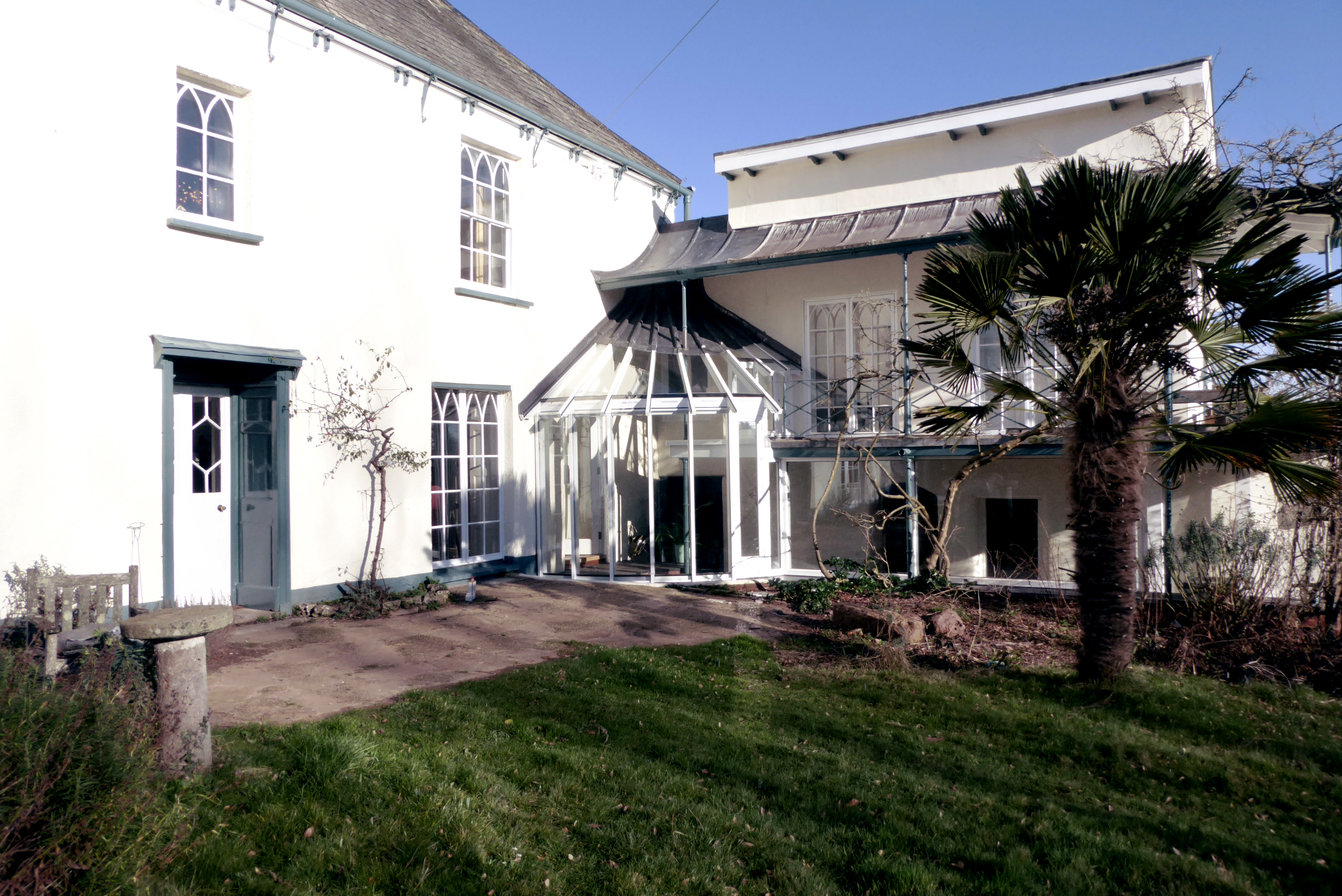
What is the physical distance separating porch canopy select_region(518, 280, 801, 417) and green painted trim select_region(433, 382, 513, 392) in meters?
0.41

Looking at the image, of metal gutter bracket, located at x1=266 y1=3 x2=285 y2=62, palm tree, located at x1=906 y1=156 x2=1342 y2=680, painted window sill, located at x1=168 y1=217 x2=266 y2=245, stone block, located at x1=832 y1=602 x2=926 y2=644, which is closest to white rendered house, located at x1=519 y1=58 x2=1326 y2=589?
stone block, located at x1=832 y1=602 x2=926 y2=644

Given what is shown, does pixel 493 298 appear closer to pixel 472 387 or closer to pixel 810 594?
pixel 472 387

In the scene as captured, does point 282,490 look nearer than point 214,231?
No

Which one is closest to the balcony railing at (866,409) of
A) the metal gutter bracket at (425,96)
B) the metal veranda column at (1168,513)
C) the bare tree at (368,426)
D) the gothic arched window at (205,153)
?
the metal veranda column at (1168,513)

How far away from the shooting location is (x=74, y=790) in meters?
3.05

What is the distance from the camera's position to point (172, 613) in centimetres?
425

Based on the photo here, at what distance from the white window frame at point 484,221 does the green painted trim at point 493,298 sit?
0.08 m

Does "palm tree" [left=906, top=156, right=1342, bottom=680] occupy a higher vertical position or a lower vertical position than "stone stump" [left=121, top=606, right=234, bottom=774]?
higher

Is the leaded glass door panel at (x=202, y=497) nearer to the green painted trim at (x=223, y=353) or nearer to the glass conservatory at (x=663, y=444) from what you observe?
the green painted trim at (x=223, y=353)

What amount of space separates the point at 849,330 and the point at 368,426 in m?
7.23

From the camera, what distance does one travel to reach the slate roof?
35.3ft

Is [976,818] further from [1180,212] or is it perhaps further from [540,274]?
[540,274]

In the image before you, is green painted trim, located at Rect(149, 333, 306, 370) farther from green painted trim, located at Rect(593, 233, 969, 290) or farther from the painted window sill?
green painted trim, located at Rect(593, 233, 969, 290)

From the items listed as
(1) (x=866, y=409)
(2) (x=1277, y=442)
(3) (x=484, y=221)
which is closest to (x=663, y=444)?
(1) (x=866, y=409)
